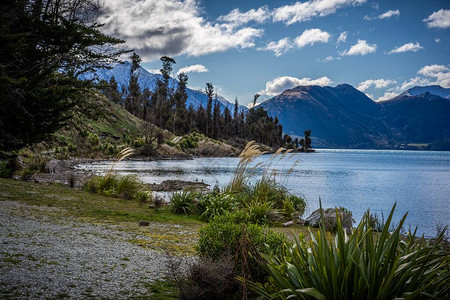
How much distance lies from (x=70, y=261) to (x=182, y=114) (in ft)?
305

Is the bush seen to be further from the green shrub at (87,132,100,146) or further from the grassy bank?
A: the green shrub at (87,132,100,146)

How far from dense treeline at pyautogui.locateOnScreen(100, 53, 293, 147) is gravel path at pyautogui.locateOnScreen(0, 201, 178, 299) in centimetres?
6586

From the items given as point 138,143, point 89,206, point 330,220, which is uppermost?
point 138,143

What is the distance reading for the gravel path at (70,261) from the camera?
432 cm

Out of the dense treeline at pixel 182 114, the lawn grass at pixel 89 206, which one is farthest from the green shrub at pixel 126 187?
→ the dense treeline at pixel 182 114

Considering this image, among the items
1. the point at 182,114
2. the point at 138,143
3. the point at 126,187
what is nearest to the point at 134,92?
the point at 182,114

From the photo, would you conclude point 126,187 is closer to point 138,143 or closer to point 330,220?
point 330,220

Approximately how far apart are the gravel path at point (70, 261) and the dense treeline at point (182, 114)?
6586 centimetres

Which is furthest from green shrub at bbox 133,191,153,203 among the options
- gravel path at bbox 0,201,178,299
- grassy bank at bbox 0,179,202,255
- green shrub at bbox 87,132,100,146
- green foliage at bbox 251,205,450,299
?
green shrub at bbox 87,132,100,146

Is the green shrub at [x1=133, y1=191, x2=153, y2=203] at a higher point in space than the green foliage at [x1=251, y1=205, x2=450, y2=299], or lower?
lower

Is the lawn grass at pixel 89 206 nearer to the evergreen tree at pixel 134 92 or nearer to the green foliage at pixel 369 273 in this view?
the green foliage at pixel 369 273

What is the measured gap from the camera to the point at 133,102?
97.4 m

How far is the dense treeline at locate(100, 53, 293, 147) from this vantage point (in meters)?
93.6

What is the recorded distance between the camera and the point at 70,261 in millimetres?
5336
